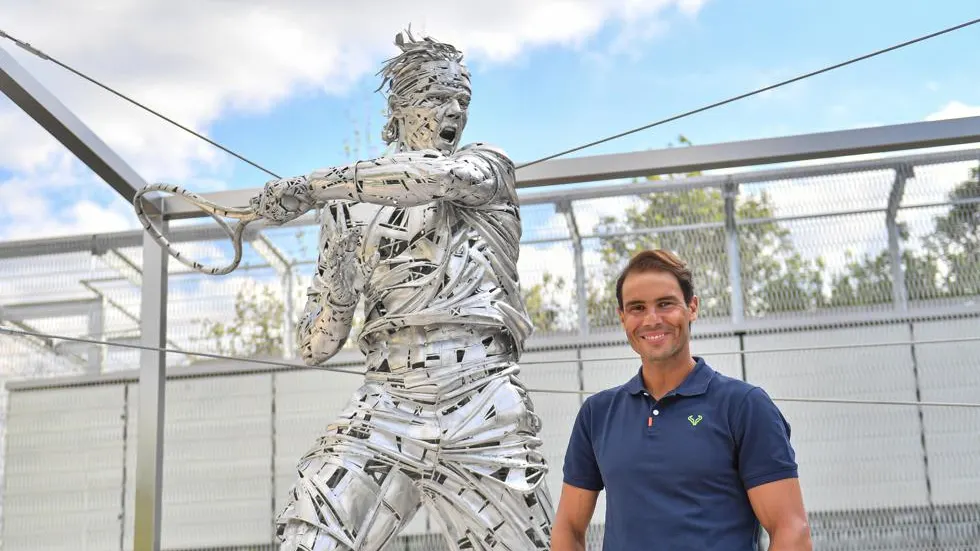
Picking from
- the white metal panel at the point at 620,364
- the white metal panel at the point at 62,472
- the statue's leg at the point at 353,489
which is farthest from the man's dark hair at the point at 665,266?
the white metal panel at the point at 62,472

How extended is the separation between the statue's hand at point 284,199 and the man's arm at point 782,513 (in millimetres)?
1576

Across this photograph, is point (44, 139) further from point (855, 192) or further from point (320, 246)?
point (855, 192)

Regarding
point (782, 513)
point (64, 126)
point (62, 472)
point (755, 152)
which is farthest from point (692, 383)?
point (62, 472)

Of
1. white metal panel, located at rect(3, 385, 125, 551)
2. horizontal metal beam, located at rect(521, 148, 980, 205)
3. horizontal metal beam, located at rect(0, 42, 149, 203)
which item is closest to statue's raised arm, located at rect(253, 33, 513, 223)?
horizontal metal beam, located at rect(0, 42, 149, 203)

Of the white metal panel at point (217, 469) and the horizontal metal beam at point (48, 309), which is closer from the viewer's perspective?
the horizontal metal beam at point (48, 309)

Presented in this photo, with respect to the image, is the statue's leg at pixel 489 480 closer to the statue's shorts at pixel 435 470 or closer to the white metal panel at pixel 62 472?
the statue's shorts at pixel 435 470

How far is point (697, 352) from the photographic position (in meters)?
5.34

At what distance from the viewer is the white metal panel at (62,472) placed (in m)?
5.68

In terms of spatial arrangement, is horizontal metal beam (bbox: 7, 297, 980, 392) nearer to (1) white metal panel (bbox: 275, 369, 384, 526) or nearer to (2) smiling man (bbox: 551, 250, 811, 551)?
(1) white metal panel (bbox: 275, 369, 384, 526)

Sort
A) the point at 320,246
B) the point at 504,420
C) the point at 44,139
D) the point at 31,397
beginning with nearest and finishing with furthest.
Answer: the point at 504,420, the point at 320,246, the point at 44,139, the point at 31,397

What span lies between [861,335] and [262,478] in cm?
284

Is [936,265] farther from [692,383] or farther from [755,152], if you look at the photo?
[692,383]

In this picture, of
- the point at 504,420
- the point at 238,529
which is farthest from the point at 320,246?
the point at 238,529

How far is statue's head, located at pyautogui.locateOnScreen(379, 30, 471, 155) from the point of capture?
11.1 ft
